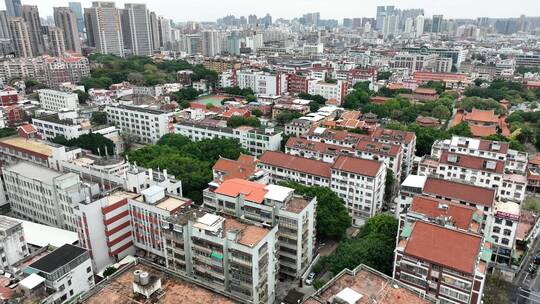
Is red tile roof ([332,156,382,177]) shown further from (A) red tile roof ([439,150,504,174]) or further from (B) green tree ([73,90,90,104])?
(B) green tree ([73,90,90,104])

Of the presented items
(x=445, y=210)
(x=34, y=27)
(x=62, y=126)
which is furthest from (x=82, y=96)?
(x=445, y=210)

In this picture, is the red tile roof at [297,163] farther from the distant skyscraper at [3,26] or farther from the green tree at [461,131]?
the distant skyscraper at [3,26]

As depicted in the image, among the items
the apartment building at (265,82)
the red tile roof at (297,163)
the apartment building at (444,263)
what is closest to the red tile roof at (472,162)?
the red tile roof at (297,163)

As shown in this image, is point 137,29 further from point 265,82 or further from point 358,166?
point 358,166

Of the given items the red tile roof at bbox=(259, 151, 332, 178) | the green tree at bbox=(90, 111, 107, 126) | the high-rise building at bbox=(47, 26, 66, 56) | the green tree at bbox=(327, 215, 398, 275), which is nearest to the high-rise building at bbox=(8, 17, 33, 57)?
the high-rise building at bbox=(47, 26, 66, 56)

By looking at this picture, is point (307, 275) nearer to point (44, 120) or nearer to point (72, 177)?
point (72, 177)

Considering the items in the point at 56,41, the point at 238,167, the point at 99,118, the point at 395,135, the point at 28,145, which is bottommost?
the point at 99,118

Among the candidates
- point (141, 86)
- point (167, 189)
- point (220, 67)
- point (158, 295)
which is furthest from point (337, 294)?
point (220, 67)
